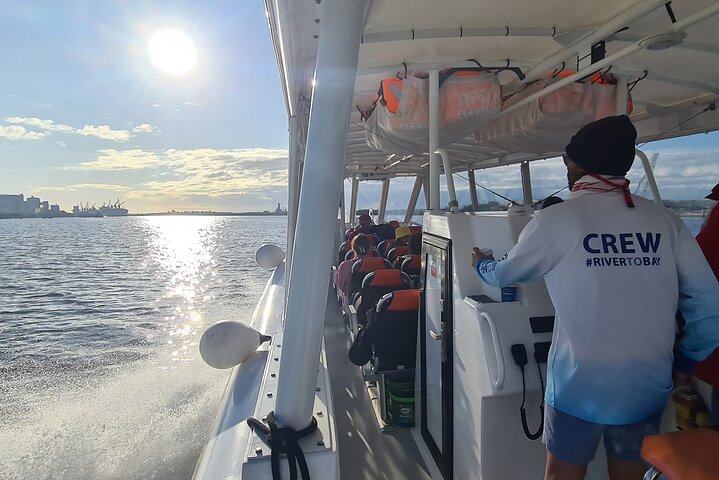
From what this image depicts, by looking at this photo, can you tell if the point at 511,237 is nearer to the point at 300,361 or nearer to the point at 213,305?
the point at 300,361

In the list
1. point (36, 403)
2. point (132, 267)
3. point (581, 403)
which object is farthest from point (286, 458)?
point (132, 267)

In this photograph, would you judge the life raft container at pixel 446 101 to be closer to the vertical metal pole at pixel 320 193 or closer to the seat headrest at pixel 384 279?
the seat headrest at pixel 384 279

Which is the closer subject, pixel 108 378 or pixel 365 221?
pixel 108 378

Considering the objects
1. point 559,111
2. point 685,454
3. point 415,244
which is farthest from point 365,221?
point 685,454

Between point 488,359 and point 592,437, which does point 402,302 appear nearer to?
point 488,359

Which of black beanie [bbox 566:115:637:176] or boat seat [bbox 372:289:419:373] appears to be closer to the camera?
black beanie [bbox 566:115:637:176]

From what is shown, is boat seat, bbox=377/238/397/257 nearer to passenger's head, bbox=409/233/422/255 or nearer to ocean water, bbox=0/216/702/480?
passenger's head, bbox=409/233/422/255

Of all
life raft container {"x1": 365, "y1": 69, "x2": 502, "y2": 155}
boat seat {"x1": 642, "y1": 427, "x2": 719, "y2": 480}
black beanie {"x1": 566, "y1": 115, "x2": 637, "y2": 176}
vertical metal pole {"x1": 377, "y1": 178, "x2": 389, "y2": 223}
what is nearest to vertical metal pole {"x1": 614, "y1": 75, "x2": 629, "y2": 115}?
life raft container {"x1": 365, "y1": 69, "x2": 502, "y2": 155}

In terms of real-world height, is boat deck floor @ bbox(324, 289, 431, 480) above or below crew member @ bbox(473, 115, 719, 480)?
below

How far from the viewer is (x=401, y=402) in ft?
7.70

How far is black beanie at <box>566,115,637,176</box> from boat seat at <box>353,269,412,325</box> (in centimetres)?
183

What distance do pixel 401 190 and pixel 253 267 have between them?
6.59 metres

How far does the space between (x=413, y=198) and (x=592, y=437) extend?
27.3 feet

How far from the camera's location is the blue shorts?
1.10 meters
